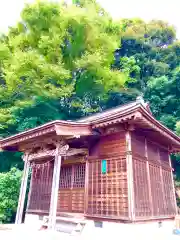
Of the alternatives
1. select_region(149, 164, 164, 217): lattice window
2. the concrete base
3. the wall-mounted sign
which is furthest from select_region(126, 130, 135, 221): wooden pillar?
select_region(149, 164, 164, 217): lattice window

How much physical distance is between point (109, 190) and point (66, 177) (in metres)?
2.43

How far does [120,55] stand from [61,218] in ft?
69.7

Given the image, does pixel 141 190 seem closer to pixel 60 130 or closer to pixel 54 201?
pixel 54 201

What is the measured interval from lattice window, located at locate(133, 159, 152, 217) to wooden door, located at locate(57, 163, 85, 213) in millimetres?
2198

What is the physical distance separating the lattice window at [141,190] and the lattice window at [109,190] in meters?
0.38

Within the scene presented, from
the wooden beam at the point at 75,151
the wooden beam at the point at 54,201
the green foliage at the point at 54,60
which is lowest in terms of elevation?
the wooden beam at the point at 54,201

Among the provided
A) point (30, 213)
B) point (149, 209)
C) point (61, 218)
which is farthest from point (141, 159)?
point (30, 213)

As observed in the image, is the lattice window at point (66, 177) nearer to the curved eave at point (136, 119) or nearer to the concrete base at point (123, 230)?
the concrete base at point (123, 230)

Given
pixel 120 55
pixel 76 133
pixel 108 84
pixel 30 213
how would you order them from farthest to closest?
pixel 120 55 → pixel 108 84 → pixel 30 213 → pixel 76 133

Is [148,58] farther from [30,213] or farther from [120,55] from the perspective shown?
[30,213]

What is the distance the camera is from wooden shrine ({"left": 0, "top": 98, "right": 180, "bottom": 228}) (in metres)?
7.08

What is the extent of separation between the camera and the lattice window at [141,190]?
23.4 ft

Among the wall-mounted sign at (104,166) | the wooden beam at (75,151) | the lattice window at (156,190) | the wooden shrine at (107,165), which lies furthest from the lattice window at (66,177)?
the lattice window at (156,190)

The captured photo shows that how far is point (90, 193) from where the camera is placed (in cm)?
805
